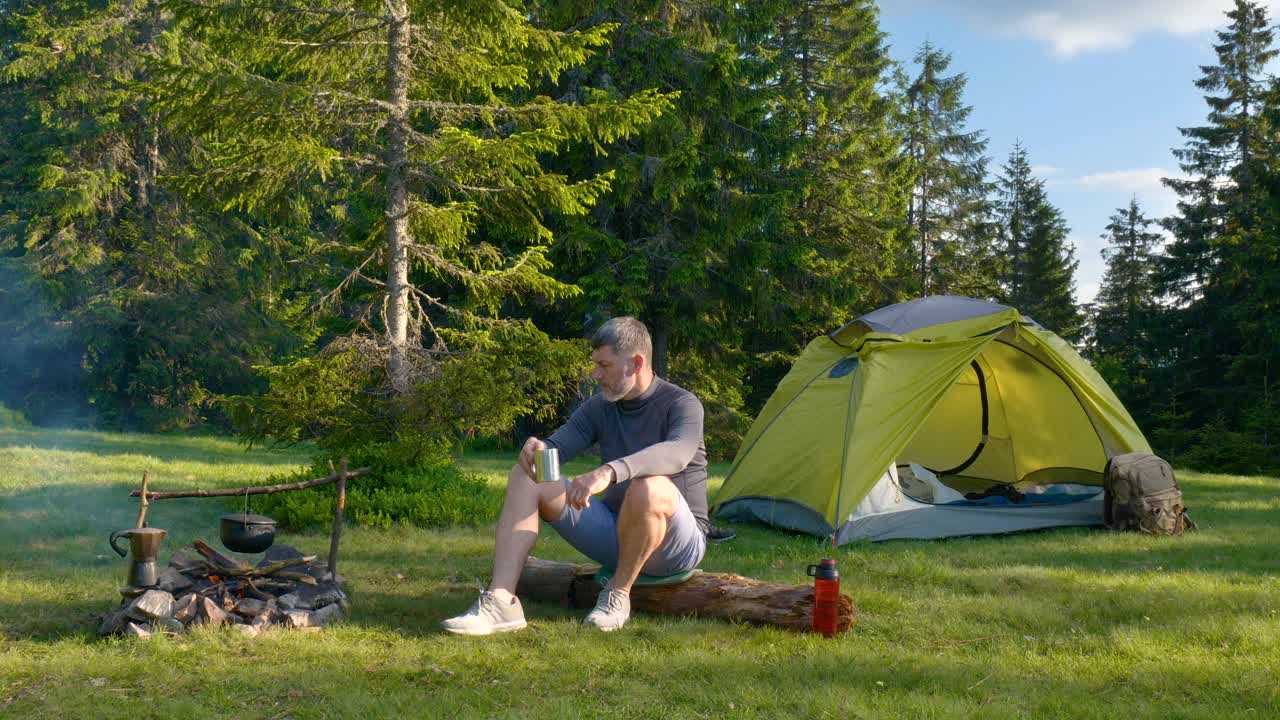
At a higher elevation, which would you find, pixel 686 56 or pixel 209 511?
pixel 686 56

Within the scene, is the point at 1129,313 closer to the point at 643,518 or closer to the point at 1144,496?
the point at 1144,496

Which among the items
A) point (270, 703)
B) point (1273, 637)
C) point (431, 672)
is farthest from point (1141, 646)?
point (270, 703)

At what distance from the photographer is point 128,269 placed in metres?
19.5

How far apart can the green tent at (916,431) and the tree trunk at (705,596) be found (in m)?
2.57

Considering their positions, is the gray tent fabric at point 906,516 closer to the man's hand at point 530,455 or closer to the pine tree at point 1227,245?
the man's hand at point 530,455

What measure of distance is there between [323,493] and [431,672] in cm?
418

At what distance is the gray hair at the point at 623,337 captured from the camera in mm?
4293

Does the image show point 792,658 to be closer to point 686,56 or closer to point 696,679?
point 696,679

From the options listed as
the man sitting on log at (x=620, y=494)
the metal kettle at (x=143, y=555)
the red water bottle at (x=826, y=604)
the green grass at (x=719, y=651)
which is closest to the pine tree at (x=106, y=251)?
the green grass at (x=719, y=651)

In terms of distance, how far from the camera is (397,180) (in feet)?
26.9

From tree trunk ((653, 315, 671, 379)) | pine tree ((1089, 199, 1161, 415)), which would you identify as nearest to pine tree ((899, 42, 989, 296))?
pine tree ((1089, 199, 1161, 415))

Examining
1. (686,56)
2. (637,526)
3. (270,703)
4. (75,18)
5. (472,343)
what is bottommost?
(270,703)

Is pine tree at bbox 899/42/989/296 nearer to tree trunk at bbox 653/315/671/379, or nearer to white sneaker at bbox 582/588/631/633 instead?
tree trunk at bbox 653/315/671/379

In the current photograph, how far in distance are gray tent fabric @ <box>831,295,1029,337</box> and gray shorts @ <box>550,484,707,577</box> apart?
11.8 feet
